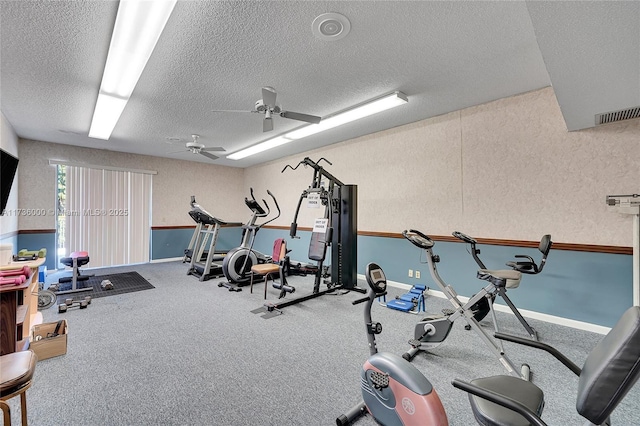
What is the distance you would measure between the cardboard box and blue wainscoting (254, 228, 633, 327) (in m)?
4.24

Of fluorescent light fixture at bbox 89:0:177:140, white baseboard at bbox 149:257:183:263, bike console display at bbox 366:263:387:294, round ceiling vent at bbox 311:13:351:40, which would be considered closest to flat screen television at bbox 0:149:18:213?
fluorescent light fixture at bbox 89:0:177:140

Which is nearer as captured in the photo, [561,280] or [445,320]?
[445,320]

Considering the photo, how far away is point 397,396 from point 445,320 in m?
1.12

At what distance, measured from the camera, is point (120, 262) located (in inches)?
243

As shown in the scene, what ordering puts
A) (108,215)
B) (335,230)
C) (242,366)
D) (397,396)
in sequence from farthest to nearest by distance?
(108,215), (335,230), (242,366), (397,396)

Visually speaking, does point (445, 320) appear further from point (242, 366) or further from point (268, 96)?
point (268, 96)

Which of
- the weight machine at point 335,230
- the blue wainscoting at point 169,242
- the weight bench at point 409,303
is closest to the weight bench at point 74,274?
the blue wainscoting at point 169,242

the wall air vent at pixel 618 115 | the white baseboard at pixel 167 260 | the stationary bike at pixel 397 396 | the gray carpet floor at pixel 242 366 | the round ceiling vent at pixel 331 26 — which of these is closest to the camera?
the stationary bike at pixel 397 396

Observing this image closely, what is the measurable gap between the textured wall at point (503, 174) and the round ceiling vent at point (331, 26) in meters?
2.46

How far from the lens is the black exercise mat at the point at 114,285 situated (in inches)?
160

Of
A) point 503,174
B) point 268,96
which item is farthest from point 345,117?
point 503,174

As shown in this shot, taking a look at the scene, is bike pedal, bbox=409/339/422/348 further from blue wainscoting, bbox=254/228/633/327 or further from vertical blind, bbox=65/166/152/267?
vertical blind, bbox=65/166/152/267

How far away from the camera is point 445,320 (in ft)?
7.44

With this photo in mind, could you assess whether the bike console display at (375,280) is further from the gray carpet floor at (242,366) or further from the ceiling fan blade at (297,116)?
the ceiling fan blade at (297,116)
